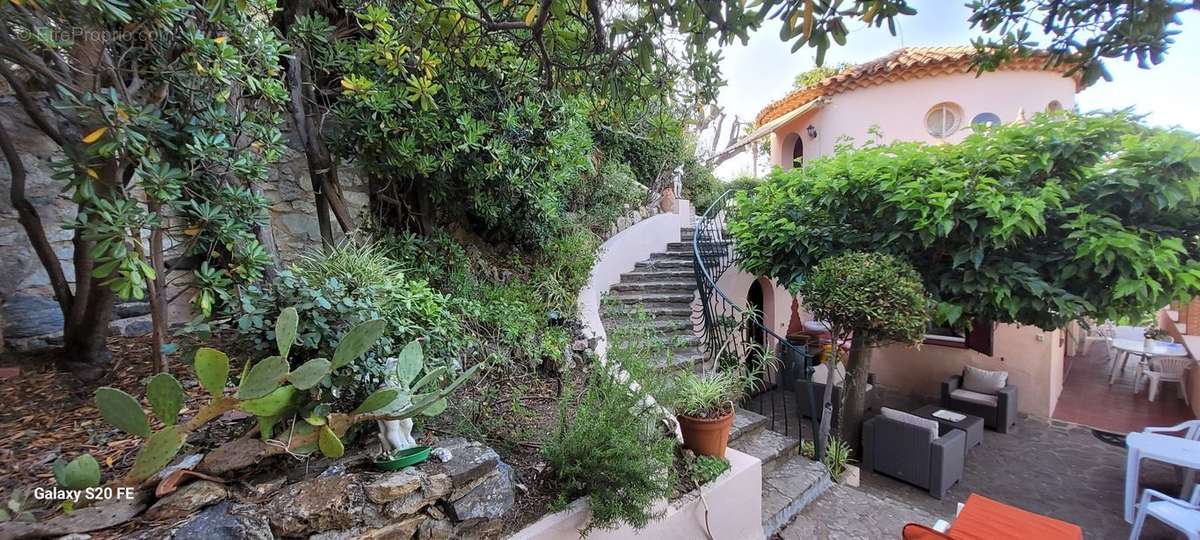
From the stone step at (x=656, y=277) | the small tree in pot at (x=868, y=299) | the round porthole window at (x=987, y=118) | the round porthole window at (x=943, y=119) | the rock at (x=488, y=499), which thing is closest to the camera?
the rock at (x=488, y=499)

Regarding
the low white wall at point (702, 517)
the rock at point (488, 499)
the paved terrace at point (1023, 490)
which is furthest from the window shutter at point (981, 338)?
the rock at point (488, 499)

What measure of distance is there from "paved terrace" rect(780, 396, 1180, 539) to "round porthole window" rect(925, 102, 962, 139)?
5133 millimetres

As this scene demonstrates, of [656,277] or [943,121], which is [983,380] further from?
[656,277]

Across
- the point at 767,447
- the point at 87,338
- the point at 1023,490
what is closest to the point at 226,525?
the point at 87,338

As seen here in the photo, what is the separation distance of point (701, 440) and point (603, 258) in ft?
11.5

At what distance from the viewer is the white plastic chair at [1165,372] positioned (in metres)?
7.08

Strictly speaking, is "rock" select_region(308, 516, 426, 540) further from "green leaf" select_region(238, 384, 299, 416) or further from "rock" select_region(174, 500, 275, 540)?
"green leaf" select_region(238, 384, 299, 416)

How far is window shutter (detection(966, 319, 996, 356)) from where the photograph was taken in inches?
277

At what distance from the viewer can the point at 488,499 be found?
5.95 ft

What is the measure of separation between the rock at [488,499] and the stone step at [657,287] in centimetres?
422

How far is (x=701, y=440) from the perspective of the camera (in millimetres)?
2695

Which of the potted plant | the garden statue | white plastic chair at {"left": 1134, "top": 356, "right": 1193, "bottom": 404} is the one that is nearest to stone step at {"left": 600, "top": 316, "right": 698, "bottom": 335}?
the potted plant

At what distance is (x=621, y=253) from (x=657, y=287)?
81cm

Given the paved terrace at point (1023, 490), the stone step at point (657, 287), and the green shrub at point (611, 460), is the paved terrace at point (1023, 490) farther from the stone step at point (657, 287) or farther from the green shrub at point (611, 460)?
the stone step at point (657, 287)
